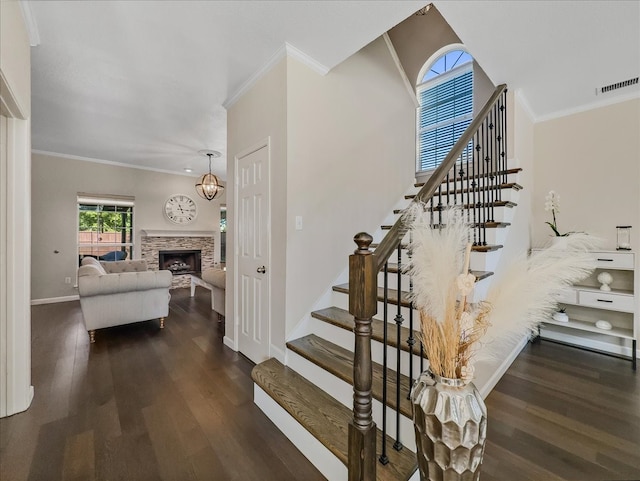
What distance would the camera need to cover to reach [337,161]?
8.83 feet

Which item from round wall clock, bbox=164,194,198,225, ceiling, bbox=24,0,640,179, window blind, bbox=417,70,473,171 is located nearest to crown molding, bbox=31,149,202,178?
round wall clock, bbox=164,194,198,225

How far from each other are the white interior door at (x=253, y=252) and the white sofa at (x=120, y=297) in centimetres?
147

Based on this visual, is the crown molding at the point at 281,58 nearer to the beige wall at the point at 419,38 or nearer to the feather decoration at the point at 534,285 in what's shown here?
the beige wall at the point at 419,38

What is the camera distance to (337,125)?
2.69m

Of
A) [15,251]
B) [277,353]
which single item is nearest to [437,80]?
[277,353]

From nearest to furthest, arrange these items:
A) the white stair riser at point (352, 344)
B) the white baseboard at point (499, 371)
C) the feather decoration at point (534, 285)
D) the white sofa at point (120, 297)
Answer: the feather decoration at point (534, 285)
the white stair riser at point (352, 344)
the white baseboard at point (499, 371)
the white sofa at point (120, 297)

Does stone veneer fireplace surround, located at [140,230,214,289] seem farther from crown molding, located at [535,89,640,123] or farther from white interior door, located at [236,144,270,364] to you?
crown molding, located at [535,89,640,123]

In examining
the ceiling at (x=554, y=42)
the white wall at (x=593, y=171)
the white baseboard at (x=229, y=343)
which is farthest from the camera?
the white baseboard at (x=229, y=343)

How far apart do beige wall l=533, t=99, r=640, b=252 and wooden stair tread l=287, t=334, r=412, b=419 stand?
2.99 metres

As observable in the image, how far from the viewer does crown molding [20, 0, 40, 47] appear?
1.90 metres

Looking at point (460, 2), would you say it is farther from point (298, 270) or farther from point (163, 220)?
point (163, 220)

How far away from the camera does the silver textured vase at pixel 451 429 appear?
0.92 m

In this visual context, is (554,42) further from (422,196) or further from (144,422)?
Answer: (144,422)

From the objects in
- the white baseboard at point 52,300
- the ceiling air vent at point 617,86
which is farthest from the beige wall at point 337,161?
the white baseboard at point 52,300
